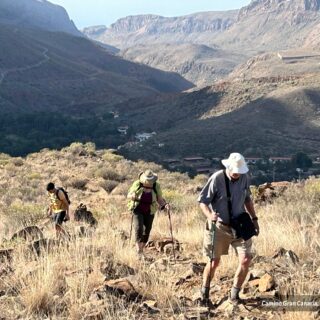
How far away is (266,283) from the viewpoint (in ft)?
16.0

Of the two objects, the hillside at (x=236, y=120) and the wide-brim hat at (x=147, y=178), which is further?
the hillside at (x=236, y=120)

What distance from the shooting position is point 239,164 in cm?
475

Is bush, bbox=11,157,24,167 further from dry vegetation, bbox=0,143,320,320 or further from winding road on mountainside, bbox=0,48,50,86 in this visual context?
winding road on mountainside, bbox=0,48,50,86

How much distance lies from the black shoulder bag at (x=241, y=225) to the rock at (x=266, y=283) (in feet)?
1.50


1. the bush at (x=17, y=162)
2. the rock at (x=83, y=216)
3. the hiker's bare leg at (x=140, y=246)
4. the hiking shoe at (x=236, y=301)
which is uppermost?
the hiking shoe at (x=236, y=301)

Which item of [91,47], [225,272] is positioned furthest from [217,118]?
[91,47]

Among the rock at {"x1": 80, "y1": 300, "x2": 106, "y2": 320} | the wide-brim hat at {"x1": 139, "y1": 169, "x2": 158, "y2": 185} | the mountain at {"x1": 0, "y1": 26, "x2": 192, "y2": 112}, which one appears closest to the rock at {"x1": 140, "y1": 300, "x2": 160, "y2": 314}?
the rock at {"x1": 80, "y1": 300, "x2": 106, "y2": 320}

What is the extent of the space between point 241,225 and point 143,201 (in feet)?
8.88

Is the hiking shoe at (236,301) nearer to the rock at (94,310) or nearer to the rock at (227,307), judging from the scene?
the rock at (227,307)

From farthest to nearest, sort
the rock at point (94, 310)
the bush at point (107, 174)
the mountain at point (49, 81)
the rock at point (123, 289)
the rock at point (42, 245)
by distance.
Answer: the mountain at point (49, 81), the bush at point (107, 174), the rock at point (42, 245), the rock at point (123, 289), the rock at point (94, 310)

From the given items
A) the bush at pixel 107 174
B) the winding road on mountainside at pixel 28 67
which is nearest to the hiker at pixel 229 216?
the bush at pixel 107 174

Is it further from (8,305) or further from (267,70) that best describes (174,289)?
(267,70)

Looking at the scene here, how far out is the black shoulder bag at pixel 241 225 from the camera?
15.8 ft

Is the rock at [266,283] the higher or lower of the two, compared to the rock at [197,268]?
higher
